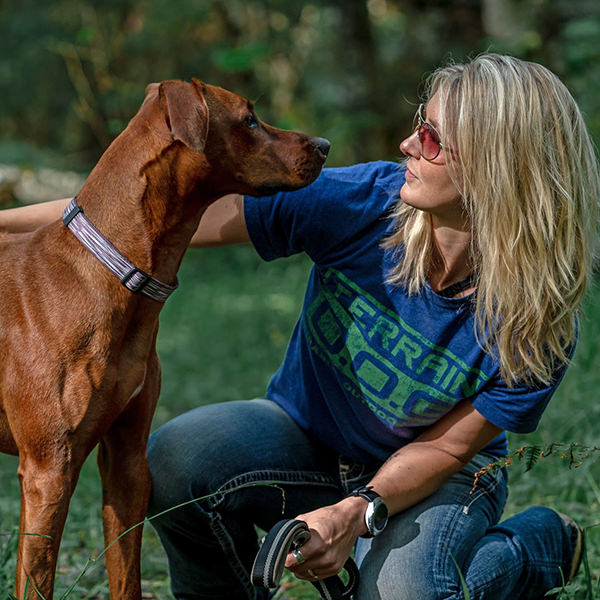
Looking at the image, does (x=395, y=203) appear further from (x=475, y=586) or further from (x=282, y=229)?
A: (x=475, y=586)

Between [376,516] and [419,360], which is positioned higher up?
[419,360]

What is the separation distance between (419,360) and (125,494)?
3.03ft

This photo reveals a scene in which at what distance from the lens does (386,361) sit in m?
2.43

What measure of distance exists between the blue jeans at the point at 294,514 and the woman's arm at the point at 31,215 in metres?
0.77

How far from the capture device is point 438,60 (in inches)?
323

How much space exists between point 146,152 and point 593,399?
281 centimetres

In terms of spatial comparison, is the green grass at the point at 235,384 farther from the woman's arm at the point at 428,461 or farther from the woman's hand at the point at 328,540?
the woman's hand at the point at 328,540

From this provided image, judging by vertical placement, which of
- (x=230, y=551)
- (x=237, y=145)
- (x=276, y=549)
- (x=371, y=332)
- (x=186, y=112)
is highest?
(x=186, y=112)

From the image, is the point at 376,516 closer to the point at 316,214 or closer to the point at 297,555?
the point at 297,555

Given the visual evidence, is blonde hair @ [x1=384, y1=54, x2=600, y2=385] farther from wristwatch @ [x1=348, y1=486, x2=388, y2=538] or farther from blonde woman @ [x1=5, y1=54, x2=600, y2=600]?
wristwatch @ [x1=348, y1=486, x2=388, y2=538]

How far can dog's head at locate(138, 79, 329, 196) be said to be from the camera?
2090mm

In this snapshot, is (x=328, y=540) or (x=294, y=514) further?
(x=294, y=514)

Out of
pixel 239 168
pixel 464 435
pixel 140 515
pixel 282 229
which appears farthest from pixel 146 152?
pixel 464 435

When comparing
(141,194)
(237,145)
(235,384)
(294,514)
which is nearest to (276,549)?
(294,514)
